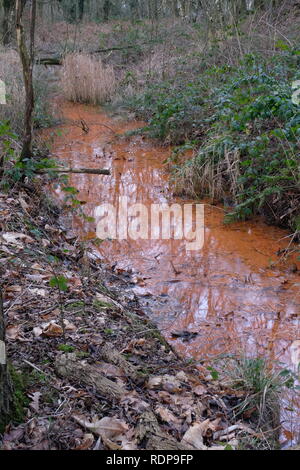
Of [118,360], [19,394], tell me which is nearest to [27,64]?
[118,360]

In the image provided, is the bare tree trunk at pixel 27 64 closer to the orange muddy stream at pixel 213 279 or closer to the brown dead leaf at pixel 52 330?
the orange muddy stream at pixel 213 279

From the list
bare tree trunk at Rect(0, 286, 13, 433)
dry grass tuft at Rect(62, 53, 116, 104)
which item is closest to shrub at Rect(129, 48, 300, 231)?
dry grass tuft at Rect(62, 53, 116, 104)

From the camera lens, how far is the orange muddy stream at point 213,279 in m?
3.17

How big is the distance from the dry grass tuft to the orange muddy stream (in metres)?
3.98

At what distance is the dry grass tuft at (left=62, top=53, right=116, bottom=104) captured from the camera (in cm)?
964

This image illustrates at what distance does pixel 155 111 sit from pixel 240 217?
376 centimetres

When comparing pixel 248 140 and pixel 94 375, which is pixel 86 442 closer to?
pixel 94 375

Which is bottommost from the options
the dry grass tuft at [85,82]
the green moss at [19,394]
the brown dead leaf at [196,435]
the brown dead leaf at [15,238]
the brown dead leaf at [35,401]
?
the brown dead leaf at [196,435]

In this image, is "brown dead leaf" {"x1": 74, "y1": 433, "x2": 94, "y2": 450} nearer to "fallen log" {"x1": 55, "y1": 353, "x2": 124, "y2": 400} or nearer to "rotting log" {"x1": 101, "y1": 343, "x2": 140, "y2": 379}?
"fallen log" {"x1": 55, "y1": 353, "x2": 124, "y2": 400}

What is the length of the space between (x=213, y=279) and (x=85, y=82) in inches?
279

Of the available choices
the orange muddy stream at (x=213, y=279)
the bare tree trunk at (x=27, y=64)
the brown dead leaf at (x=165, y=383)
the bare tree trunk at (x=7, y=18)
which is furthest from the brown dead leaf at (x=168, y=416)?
the bare tree trunk at (x=7, y=18)

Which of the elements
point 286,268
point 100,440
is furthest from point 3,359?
point 286,268

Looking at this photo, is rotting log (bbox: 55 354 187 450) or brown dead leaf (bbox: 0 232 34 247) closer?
rotting log (bbox: 55 354 187 450)

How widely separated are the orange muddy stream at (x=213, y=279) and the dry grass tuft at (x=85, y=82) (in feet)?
13.1
